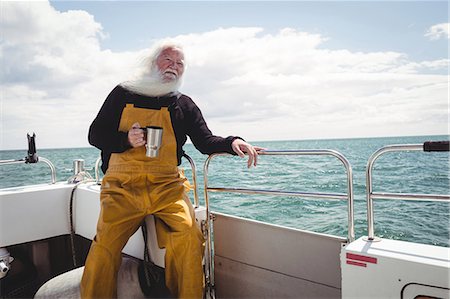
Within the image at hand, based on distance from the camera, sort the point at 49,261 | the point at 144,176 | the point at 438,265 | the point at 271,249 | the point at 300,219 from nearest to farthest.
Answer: the point at 438,265 → the point at 144,176 → the point at 271,249 → the point at 49,261 → the point at 300,219

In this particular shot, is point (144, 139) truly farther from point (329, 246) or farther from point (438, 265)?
point (438, 265)

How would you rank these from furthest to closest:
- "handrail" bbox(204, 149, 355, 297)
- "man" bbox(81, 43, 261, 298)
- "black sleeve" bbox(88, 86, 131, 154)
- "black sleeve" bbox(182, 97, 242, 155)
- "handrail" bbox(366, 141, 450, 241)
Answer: "black sleeve" bbox(182, 97, 242, 155), "black sleeve" bbox(88, 86, 131, 154), "man" bbox(81, 43, 261, 298), "handrail" bbox(204, 149, 355, 297), "handrail" bbox(366, 141, 450, 241)

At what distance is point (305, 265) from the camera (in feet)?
6.96

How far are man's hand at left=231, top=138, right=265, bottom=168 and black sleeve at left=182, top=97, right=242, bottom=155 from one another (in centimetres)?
11

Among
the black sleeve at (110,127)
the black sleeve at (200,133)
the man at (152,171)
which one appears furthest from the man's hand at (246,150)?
the black sleeve at (110,127)

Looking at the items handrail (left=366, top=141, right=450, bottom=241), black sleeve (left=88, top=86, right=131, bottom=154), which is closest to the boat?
handrail (left=366, top=141, right=450, bottom=241)

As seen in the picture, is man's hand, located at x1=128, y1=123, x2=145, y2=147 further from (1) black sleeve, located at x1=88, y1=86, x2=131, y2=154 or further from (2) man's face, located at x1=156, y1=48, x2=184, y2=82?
(2) man's face, located at x1=156, y1=48, x2=184, y2=82

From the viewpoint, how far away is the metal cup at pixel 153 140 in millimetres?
1983

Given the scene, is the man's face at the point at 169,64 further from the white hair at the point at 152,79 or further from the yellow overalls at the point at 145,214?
the yellow overalls at the point at 145,214

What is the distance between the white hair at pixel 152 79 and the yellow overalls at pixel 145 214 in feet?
0.44

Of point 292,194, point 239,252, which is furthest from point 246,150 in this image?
point 239,252

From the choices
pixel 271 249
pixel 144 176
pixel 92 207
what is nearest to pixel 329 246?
pixel 271 249

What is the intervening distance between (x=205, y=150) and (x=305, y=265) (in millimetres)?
909

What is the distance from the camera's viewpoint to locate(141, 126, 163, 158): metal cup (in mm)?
1983
